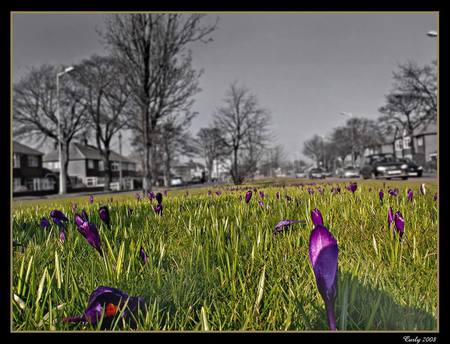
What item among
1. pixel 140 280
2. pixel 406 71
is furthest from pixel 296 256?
pixel 406 71

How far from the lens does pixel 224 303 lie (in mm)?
651

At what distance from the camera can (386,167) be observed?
2006mm

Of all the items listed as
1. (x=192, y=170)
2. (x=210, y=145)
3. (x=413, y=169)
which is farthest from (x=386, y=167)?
(x=192, y=170)

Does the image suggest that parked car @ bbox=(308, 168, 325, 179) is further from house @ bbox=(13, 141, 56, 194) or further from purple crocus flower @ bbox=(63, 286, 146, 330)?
purple crocus flower @ bbox=(63, 286, 146, 330)

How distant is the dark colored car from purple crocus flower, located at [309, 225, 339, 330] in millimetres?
1684

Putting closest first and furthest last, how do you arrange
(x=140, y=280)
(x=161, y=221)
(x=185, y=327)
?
(x=185, y=327) < (x=140, y=280) < (x=161, y=221)

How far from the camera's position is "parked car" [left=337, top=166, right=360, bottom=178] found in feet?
8.42

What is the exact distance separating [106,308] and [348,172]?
8.44 ft

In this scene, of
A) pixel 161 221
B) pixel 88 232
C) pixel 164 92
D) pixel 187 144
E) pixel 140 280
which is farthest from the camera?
pixel 187 144

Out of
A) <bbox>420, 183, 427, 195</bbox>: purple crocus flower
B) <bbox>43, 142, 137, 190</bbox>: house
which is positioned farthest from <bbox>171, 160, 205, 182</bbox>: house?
<bbox>420, 183, 427, 195</bbox>: purple crocus flower

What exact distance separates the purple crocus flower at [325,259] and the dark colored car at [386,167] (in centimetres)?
168

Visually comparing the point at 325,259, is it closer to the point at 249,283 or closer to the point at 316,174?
the point at 249,283
